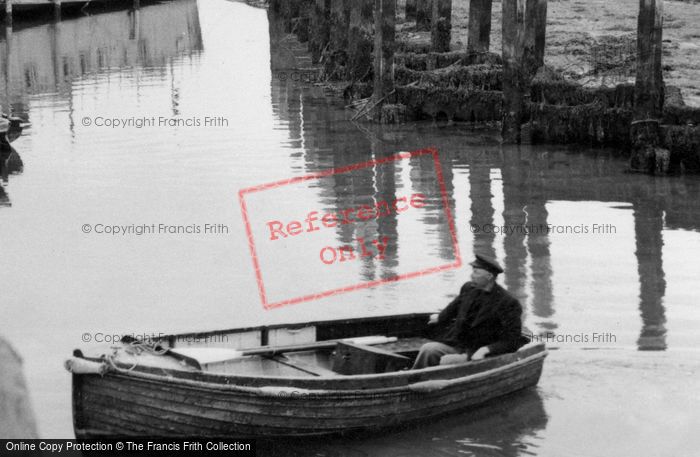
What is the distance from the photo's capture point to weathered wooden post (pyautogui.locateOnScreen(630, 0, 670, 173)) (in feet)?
65.0

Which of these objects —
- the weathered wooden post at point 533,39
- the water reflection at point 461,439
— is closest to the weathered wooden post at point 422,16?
the weathered wooden post at point 533,39

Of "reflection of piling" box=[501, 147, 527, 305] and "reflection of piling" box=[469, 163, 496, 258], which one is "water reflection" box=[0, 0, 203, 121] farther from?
"reflection of piling" box=[501, 147, 527, 305]

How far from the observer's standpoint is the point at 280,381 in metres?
8.66

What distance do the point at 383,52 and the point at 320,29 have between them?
1644 cm

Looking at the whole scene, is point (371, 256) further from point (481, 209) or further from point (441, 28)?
point (441, 28)

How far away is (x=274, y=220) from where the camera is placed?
18672 mm

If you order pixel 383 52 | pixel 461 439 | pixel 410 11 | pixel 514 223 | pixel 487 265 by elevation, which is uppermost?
pixel 410 11

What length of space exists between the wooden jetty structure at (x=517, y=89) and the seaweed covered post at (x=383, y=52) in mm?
27

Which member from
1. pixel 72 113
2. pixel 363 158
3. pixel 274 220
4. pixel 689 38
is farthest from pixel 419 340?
pixel 689 38

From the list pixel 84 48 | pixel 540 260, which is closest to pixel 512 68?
pixel 540 260

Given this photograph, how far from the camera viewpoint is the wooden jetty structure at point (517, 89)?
67.9 ft

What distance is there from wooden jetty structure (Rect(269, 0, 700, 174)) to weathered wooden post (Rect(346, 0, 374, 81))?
0.03 metres

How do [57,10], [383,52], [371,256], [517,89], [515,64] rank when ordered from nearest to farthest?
[371,256]
[515,64]
[517,89]
[383,52]
[57,10]

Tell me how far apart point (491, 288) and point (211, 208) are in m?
10.4
